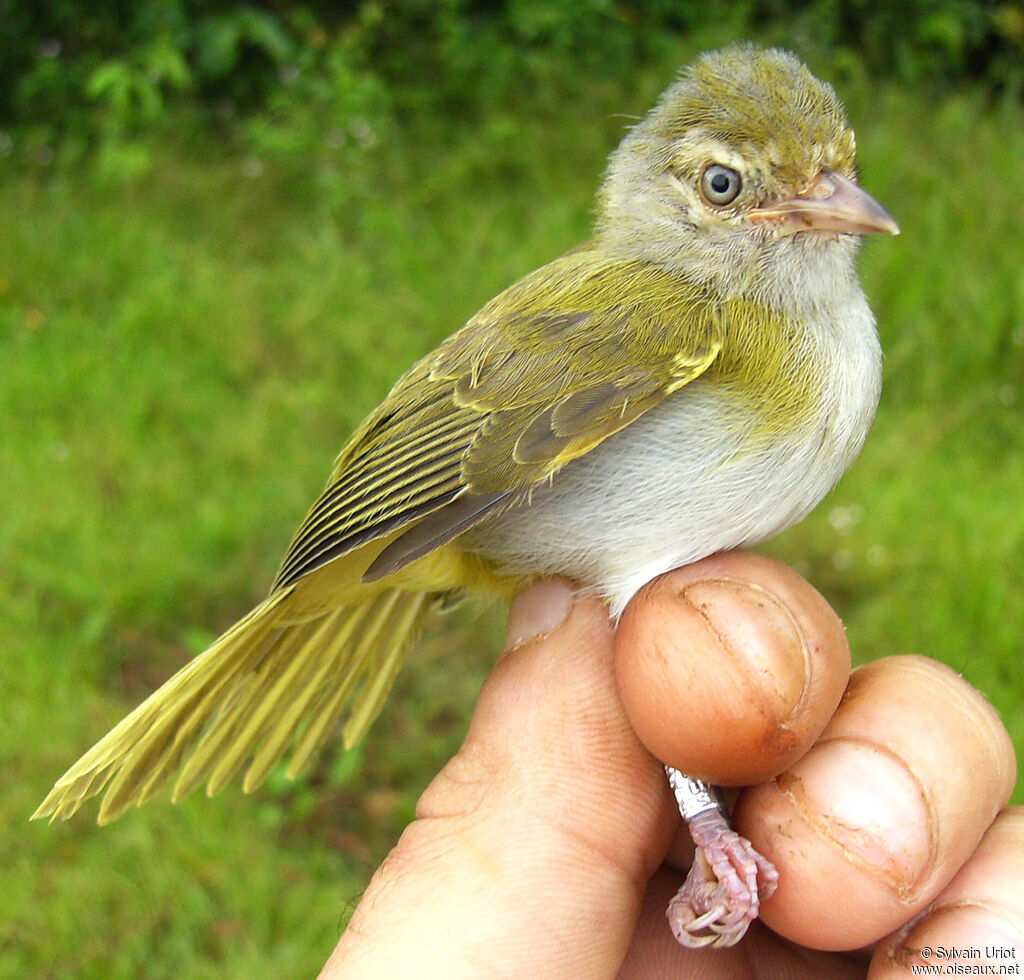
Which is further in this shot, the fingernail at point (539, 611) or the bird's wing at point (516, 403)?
the fingernail at point (539, 611)

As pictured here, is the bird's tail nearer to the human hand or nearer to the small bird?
the small bird

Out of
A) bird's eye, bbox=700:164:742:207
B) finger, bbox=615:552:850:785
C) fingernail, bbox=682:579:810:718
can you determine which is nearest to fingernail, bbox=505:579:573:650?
finger, bbox=615:552:850:785

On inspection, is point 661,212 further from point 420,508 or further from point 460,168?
point 460,168

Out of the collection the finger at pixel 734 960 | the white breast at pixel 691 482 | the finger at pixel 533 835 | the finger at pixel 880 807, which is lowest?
the finger at pixel 734 960

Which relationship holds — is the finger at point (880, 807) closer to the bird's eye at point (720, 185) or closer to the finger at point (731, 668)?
the finger at point (731, 668)

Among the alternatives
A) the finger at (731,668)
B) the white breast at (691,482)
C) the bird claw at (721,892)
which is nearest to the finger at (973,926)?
the bird claw at (721,892)

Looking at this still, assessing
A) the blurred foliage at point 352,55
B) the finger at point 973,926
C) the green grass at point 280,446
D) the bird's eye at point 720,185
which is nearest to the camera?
the finger at point 973,926

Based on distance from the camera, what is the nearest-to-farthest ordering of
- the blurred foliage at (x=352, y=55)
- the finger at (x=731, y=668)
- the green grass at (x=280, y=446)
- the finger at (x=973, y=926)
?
1. the finger at (x=973, y=926)
2. the finger at (x=731, y=668)
3. the green grass at (x=280, y=446)
4. the blurred foliage at (x=352, y=55)

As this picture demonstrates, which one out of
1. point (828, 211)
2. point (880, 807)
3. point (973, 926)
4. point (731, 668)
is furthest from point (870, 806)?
point (828, 211)

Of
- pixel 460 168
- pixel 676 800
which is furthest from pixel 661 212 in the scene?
pixel 460 168
